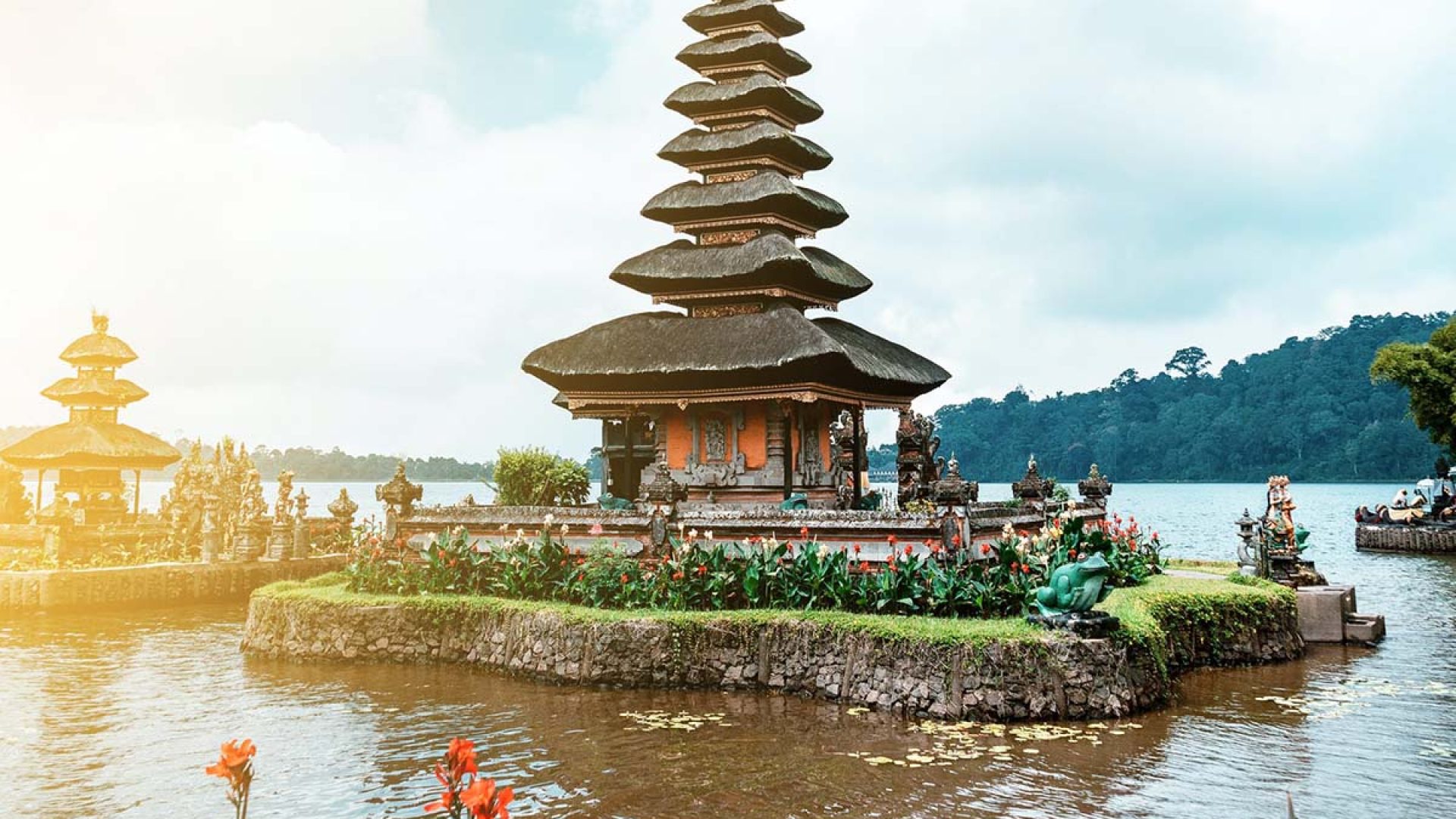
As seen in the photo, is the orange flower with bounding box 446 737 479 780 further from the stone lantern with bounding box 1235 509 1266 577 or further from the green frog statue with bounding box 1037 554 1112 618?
the stone lantern with bounding box 1235 509 1266 577

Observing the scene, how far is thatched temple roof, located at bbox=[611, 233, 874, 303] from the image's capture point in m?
24.0

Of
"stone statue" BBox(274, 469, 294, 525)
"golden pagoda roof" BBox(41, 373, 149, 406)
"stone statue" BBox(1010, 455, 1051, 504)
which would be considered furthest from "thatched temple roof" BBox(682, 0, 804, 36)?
"golden pagoda roof" BBox(41, 373, 149, 406)

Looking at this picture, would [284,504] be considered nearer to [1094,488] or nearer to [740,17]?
[740,17]

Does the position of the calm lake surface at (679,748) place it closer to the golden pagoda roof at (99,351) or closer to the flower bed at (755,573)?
the flower bed at (755,573)

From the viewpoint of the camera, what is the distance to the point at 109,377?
3597cm

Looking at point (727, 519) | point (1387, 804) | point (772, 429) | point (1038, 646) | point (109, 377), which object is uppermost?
point (109, 377)

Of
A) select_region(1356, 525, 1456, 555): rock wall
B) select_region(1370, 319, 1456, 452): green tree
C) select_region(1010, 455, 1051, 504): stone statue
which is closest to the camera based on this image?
select_region(1010, 455, 1051, 504): stone statue

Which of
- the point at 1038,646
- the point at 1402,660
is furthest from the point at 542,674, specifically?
the point at 1402,660

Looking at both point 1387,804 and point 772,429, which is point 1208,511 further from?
point 1387,804

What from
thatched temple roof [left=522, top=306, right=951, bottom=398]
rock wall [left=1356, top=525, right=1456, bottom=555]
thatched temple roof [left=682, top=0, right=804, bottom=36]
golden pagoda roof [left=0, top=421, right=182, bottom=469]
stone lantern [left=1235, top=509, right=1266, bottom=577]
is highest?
thatched temple roof [left=682, top=0, right=804, bottom=36]

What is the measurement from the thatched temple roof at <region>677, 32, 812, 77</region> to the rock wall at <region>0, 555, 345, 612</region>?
63.4 feet

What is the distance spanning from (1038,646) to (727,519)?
6757 mm

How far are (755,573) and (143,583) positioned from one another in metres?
20.3

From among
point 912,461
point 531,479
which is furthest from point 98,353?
point 912,461
